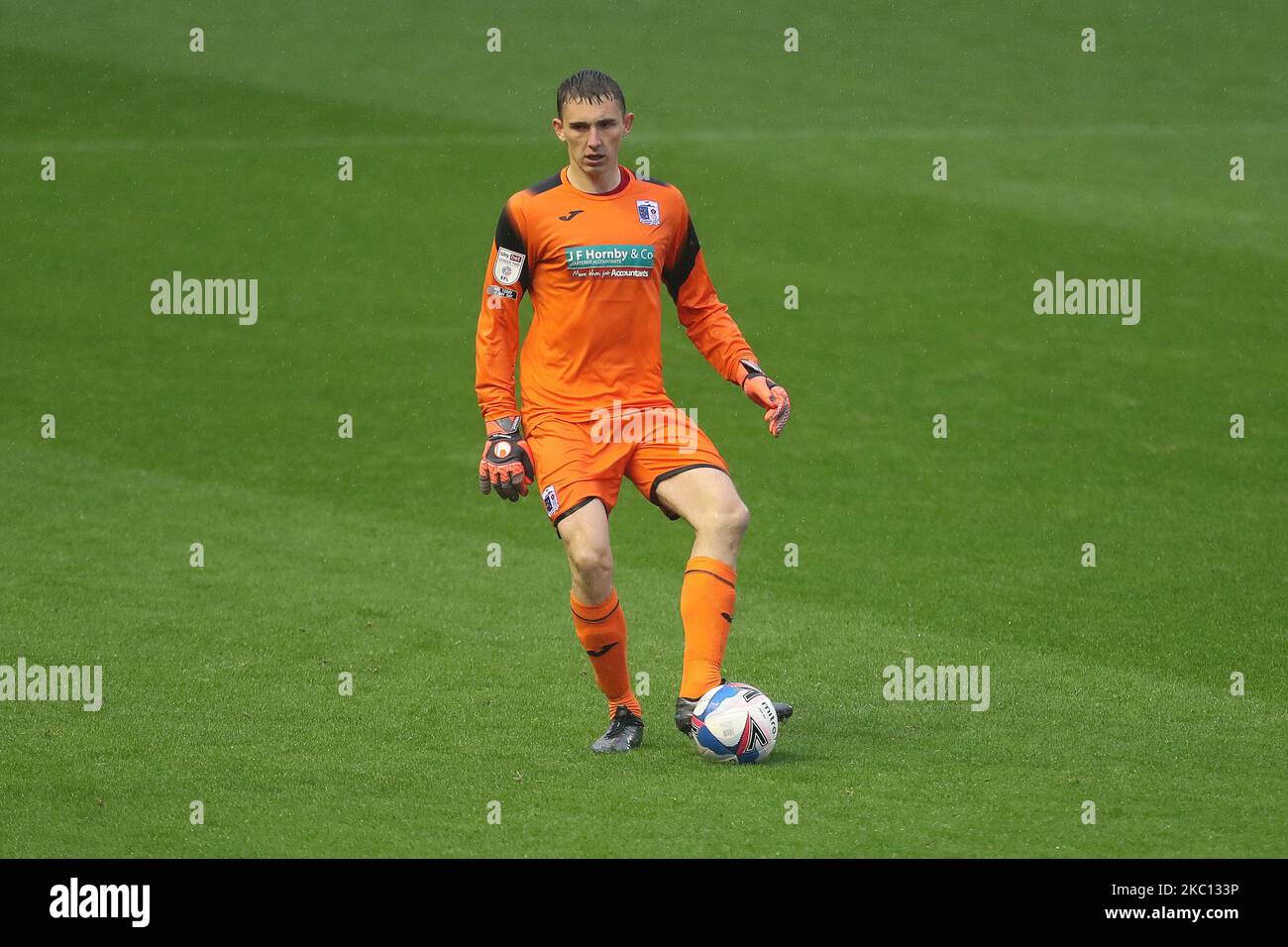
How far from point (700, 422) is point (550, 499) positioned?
753 centimetres

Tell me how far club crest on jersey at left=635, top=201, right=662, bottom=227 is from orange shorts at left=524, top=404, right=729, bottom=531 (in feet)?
2.66

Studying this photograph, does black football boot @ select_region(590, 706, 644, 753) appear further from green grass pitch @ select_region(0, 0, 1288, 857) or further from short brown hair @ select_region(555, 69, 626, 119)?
short brown hair @ select_region(555, 69, 626, 119)

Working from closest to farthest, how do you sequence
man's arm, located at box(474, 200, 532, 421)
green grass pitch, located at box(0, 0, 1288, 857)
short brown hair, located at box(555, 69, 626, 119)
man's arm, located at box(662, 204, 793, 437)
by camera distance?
1. green grass pitch, located at box(0, 0, 1288, 857)
2. short brown hair, located at box(555, 69, 626, 119)
3. man's arm, located at box(474, 200, 532, 421)
4. man's arm, located at box(662, 204, 793, 437)

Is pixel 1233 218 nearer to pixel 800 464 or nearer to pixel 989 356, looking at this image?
pixel 989 356

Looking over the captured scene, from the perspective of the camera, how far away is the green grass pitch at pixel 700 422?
21.7 ft

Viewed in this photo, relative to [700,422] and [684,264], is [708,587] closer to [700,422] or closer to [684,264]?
[684,264]

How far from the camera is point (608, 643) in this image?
7.13 metres

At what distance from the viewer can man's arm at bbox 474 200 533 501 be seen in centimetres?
707

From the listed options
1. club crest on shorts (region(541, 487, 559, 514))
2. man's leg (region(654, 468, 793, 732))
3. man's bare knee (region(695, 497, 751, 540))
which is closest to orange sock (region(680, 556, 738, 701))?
man's leg (region(654, 468, 793, 732))

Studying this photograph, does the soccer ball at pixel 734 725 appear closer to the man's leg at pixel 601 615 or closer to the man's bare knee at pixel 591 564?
the man's leg at pixel 601 615

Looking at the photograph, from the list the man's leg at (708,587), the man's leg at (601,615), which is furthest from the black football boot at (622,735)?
the man's leg at (708,587)

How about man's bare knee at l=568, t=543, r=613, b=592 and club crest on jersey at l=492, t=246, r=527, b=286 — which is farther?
club crest on jersey at l=492, t=246, r=527, b=286

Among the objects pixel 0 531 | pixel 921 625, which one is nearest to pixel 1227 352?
pixel 921 625

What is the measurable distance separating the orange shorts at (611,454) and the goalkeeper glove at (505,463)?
7 centimetres
